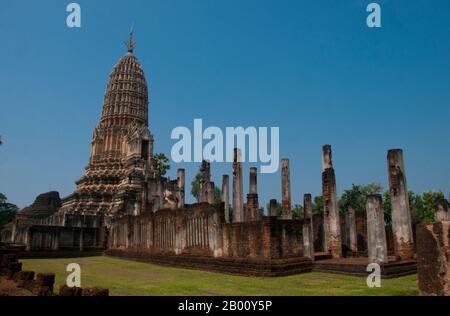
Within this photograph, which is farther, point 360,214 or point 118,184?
point 118,184

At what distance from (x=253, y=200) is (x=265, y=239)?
23.7 ft

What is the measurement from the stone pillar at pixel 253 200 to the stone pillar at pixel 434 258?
1268cm

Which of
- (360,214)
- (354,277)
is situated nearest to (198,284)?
(354,277)

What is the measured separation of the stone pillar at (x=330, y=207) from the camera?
16.3 metres

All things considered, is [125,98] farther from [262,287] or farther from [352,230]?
[262,287]

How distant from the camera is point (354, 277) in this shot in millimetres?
11562

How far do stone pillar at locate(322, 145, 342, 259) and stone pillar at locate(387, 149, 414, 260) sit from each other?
7.93ft

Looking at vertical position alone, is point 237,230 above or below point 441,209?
below

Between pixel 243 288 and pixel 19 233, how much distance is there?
26.4m

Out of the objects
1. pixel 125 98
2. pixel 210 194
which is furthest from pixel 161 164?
pixel 210 194

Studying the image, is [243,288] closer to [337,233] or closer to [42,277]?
[42,277]

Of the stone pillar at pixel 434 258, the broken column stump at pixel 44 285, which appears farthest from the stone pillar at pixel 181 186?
the stone pillar at pixel 434 258

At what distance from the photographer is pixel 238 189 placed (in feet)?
68.6

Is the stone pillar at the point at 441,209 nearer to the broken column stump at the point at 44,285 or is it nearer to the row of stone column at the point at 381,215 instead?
the row of stone column at the point at 381,215
